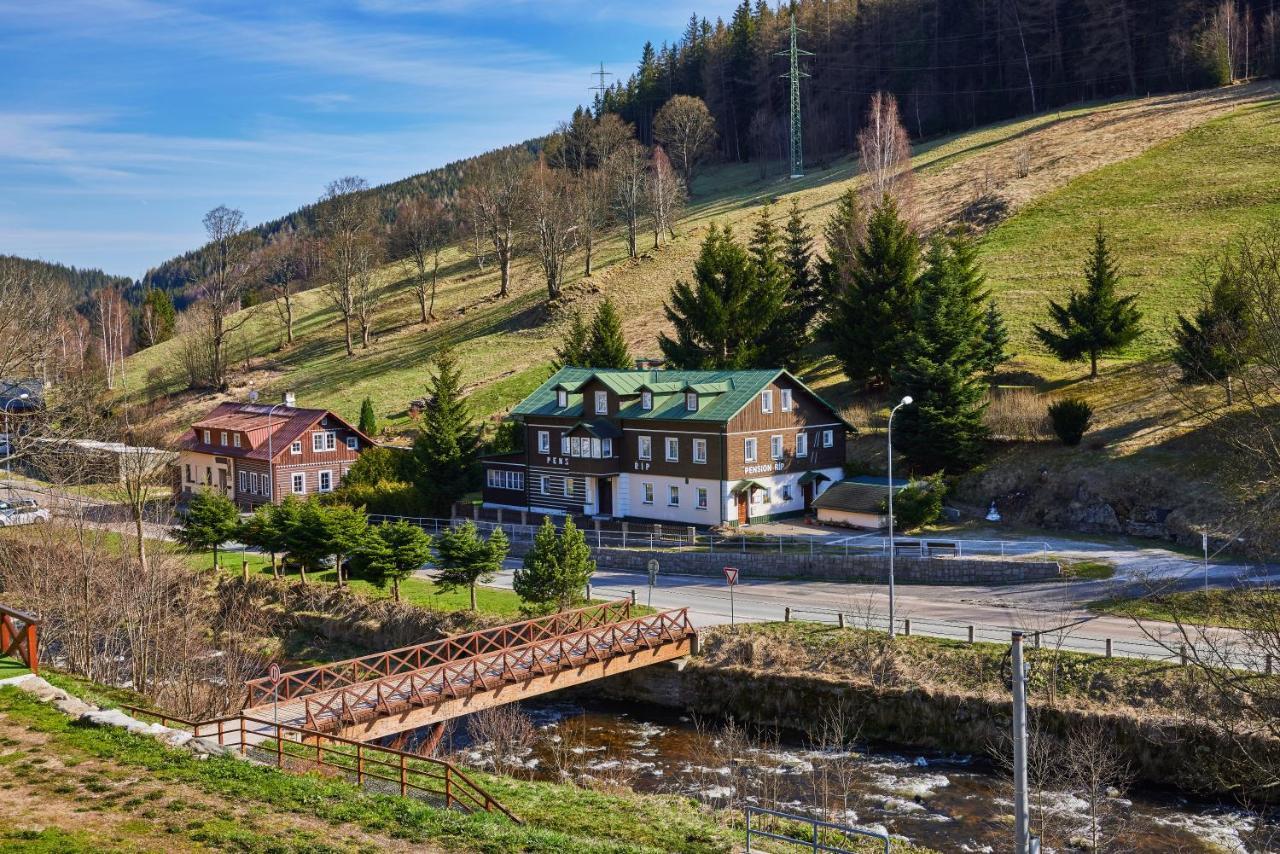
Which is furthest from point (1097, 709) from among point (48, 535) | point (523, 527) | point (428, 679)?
point (48, 535)

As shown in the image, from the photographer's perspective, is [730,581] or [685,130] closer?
[730,581]

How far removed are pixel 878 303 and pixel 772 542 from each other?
17.2 meters

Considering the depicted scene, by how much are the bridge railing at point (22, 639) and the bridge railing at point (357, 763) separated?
2.23 meters

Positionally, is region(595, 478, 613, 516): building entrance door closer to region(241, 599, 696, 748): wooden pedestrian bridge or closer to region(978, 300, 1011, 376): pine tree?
region(241, 599, 696, 748): wooden pedestrian bridge

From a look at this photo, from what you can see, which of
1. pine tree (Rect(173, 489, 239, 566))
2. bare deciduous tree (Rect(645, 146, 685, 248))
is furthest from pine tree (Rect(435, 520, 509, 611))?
bare deciduous tree (Rect(645, 146, 685, 248))

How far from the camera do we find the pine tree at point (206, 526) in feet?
159

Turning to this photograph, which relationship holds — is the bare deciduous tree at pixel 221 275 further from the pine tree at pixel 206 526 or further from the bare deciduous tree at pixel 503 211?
the pine tree at pixel 206 526

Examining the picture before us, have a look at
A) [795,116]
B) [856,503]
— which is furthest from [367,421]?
[795,116]

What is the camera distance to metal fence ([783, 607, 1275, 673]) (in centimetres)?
2936

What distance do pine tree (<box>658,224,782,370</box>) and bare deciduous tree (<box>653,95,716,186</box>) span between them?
65536 millimetres

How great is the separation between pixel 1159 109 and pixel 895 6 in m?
41.3

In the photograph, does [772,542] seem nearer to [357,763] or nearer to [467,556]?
[467,556]

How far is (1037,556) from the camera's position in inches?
1585

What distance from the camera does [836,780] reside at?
28297 mm
